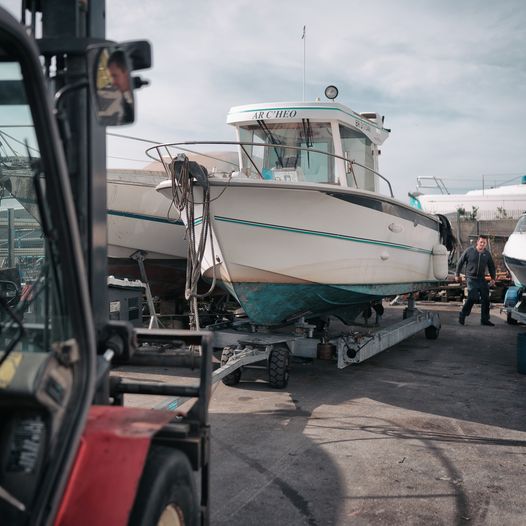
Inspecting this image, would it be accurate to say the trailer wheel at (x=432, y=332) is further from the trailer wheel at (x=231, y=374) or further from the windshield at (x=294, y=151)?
the trailer wheel at (x=231, y=374)

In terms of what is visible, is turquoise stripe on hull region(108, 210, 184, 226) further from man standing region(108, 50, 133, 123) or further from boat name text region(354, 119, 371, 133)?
man standing region(108, 50, 133, 123)

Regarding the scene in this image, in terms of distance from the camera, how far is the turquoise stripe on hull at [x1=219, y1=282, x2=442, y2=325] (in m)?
6.49

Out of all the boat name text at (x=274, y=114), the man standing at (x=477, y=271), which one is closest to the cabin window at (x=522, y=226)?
the man standing at (x=477, y=271)

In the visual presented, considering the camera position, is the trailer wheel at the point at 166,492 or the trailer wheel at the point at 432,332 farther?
the trailer wheel at the point at 432,332

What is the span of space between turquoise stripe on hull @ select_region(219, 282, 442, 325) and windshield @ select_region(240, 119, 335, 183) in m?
1.41

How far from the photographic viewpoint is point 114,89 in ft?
6.06

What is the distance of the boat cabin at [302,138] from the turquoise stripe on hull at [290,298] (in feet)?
4.33

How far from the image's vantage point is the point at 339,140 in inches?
291

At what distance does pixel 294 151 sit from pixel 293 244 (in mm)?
1591

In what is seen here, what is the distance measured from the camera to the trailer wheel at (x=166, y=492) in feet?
6.46

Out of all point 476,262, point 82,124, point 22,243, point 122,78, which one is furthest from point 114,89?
point 476,262

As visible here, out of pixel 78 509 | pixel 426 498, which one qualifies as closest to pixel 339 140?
pixel 426 498

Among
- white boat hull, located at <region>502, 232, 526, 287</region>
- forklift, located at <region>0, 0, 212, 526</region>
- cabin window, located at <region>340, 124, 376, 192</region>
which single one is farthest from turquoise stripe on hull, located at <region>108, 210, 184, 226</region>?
forklift, located at <region>0, 0, 212, 526</region>

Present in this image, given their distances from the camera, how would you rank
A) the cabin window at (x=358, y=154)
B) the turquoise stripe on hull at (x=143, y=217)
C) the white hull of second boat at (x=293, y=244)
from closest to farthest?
the white hull of second boat at (x=293, y=244) → the cabin window at (x=358, y=154) → the turquoise stripe on hull at (x=143, y=217)
